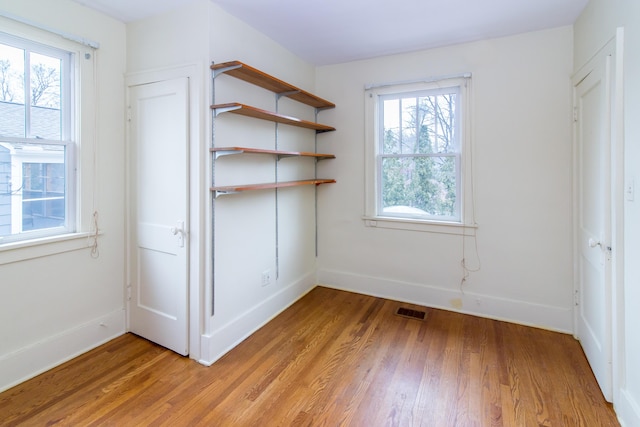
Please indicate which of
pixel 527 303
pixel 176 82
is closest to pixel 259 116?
pixel 176 82

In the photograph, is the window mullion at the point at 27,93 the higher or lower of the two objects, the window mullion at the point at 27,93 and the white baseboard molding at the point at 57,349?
the higher

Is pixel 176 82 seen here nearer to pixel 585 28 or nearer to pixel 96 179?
pixel 96 179

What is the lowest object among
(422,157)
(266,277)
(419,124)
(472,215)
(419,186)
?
(266,277)

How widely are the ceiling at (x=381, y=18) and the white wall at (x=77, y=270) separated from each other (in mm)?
277

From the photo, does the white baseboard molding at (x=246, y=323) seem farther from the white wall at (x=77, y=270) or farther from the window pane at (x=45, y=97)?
the window pane at (x=45, y=97)

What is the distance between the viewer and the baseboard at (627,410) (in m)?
1.61

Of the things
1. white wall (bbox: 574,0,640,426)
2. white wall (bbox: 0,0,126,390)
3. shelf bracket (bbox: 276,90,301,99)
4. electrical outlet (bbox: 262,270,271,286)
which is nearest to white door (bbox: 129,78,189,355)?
white wall (bbox: 0,0,126,390)

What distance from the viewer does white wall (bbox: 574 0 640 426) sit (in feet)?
5.29

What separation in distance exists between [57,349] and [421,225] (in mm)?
3147

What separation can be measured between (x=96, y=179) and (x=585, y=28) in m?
3.78

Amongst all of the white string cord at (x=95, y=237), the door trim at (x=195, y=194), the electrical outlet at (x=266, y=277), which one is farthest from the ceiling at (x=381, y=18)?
the electrical outlet at (x=266, y=277)

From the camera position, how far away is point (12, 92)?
2.06 metres

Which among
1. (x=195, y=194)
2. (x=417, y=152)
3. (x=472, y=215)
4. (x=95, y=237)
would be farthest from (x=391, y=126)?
(x=95, y=237)

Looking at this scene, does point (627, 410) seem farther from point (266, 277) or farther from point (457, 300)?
point (266, 277)
